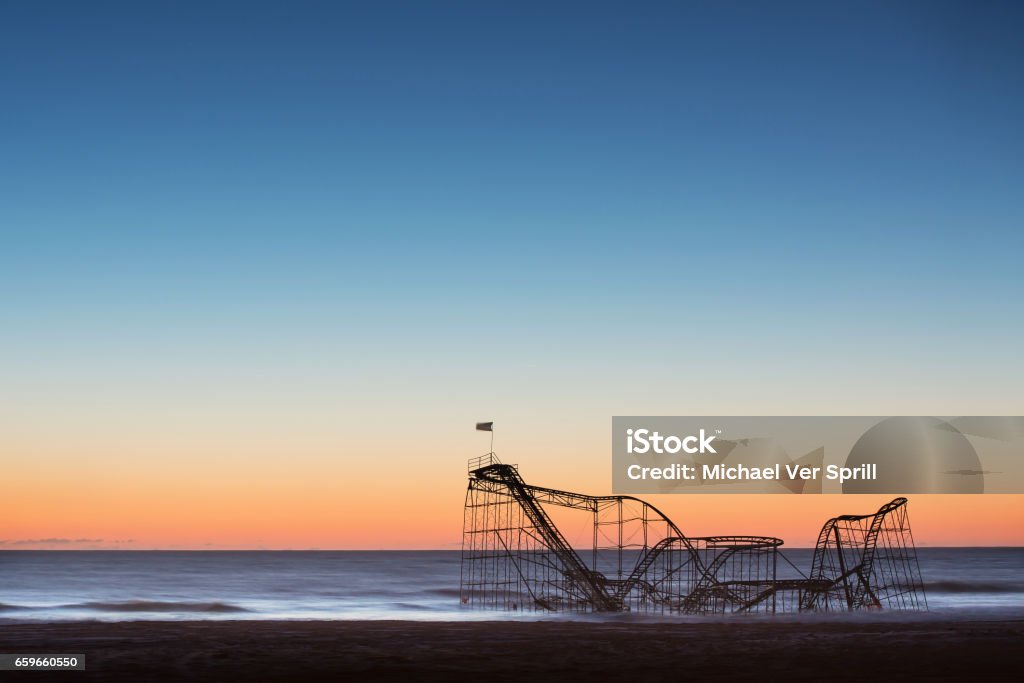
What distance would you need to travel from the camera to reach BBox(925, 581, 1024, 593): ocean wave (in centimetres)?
8762

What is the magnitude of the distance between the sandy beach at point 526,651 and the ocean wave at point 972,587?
5791 cm

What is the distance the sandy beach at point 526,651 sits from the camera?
869 inches

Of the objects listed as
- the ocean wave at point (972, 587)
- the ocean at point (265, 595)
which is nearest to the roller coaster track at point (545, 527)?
the ocean at point (265, 595)

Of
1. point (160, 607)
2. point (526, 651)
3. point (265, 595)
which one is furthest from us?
point (265, 595)

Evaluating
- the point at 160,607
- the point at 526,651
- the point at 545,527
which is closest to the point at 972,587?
the point at 545,527

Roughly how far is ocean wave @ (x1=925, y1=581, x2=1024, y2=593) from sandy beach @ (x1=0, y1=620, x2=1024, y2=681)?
57.9 metres

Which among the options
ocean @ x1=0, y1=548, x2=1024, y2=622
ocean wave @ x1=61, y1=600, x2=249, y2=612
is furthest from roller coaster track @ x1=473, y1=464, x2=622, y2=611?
ocean wave @ x1=61, y1=600, x2=249, y2=612

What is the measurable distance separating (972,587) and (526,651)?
82.2 metres

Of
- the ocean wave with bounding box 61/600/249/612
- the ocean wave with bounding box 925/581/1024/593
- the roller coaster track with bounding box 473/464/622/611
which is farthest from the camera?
the ocean wave with bounding box 925/581/1024/593

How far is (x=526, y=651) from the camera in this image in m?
26.9

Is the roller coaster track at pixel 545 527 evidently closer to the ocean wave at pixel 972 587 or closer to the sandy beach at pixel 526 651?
the sandy beach at pixel 526 651

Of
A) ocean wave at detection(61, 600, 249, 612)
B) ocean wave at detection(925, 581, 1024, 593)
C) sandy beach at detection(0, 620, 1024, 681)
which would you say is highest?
sandy beach at detection(0, 620, 1024, 681)

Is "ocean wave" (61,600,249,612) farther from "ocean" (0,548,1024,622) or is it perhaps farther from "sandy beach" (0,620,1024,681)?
"sandy beach" (0,620,1024,681)

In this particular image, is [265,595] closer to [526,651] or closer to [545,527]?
[545,527]
